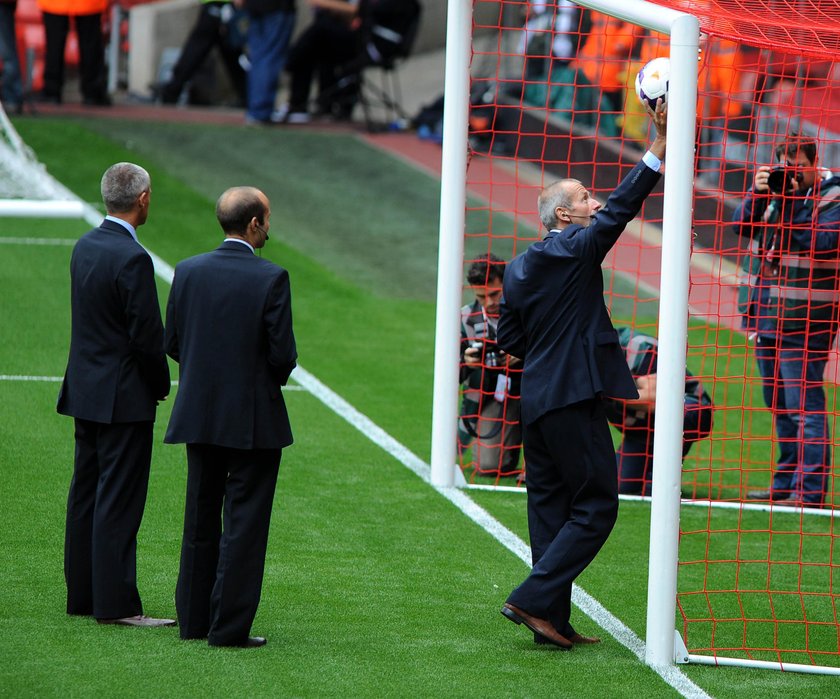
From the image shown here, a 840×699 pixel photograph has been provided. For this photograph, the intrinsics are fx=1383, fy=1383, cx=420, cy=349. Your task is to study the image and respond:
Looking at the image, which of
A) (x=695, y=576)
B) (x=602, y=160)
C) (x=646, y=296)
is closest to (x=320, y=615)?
(x=695, y=576)

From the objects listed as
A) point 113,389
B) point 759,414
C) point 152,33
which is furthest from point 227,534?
point 152,33

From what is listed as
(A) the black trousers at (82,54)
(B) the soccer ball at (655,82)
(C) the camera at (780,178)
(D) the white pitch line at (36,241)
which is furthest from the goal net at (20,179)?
(A) the black trousers at (82,54)

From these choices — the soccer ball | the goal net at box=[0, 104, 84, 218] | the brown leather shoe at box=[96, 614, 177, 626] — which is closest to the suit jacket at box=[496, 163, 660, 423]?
the soccer ball

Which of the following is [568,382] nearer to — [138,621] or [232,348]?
[232,348]

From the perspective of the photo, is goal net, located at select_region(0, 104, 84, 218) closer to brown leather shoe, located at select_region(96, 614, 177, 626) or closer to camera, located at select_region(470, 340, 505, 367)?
brown leather shoe, located at select_region(96, 614, 177, 626)

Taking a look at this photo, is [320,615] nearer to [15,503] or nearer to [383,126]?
[15,503]

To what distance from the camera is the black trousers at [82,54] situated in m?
17.0

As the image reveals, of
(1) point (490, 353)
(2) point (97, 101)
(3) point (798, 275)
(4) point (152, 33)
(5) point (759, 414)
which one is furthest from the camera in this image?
(4) point (152, 33)

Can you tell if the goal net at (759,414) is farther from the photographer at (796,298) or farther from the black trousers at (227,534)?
the black trousers at (227,534)

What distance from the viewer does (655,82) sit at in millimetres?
5496

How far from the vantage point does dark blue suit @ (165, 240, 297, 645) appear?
17.2ft

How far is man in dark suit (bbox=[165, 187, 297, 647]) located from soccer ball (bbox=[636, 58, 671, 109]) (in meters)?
1.59

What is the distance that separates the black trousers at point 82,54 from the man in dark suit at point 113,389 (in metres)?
12.3

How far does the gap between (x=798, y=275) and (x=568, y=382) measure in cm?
321
